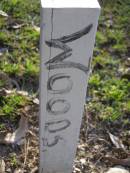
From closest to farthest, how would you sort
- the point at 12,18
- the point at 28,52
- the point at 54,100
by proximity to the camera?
the point at 54,100 < the point at 28,52 < the point at 12,18

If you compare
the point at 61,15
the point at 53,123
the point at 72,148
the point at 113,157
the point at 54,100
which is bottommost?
the point at 113,157

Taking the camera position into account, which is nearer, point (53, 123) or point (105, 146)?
point (53, 123)

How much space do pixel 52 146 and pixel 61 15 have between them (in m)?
0.85

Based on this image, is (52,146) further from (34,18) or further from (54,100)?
(34,18)

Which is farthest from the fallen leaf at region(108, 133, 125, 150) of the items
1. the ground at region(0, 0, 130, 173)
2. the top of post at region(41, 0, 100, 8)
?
the top of post at region(41, 0, 100, 8)

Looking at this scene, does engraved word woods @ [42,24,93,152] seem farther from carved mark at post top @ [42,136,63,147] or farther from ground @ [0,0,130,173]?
ground @ [0,0,130,173]

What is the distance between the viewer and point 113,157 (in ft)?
8.47

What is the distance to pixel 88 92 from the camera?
3090 millimetres

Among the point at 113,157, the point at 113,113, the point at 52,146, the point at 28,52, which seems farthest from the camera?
the point at 28,52

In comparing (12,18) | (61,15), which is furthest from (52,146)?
(12,18)

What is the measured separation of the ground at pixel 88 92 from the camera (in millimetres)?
2553

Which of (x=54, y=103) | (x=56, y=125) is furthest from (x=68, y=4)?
(x=56, y=125)

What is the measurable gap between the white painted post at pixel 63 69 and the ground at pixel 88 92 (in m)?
0.40

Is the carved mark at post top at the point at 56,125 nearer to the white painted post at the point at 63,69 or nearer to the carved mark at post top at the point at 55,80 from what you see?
the white painted post at the point at 63,69
